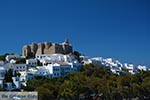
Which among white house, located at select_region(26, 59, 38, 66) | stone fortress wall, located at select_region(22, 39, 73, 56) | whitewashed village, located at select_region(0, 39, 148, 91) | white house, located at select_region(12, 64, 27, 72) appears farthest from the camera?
stone fortress wall, located at select_region(22, 39, 73, 56)

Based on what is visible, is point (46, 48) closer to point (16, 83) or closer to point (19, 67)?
point (19, 67)

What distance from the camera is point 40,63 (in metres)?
60.7

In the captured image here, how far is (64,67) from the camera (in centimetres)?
5756

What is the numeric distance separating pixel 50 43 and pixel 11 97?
173ft

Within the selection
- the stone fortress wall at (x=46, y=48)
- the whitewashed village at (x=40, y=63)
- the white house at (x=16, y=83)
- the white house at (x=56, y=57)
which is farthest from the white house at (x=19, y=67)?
the stone fortress wall at (x=46, y=48)

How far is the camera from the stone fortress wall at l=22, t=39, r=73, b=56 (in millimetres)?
69438

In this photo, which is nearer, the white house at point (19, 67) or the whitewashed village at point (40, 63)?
the whitewashed village at point (40, 63)

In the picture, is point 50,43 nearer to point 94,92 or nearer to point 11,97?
point 94,92

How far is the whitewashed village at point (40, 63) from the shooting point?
4959 cm

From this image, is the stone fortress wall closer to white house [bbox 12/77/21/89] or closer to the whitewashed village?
A: the whitewashed village

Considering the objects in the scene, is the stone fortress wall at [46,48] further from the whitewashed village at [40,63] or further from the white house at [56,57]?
the white house at [56,57]

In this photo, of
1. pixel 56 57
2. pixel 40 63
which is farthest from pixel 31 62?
pixel 56 57

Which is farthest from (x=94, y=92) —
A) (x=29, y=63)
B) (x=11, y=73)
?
(x=29, y=63)

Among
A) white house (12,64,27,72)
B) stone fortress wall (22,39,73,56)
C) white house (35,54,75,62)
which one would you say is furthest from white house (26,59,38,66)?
stone fortress wall (22,39,73,56)
